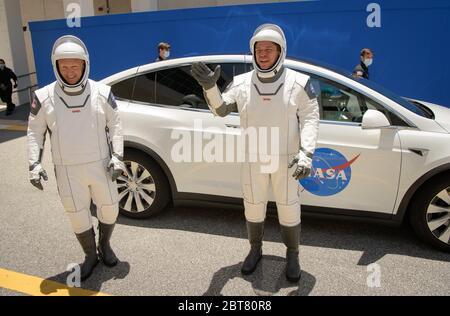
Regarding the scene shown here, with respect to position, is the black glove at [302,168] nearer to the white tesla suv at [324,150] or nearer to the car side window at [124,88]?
the white tesla suv at [324,150]

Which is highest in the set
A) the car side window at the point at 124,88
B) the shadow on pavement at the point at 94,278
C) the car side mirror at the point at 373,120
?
the car side window at the point at 124,88

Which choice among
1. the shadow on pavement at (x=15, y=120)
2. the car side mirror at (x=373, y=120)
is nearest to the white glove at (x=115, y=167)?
the car side mirror at (x=373, y=120)

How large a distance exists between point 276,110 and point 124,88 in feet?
6.46

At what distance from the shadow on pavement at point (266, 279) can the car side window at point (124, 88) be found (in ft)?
6.60

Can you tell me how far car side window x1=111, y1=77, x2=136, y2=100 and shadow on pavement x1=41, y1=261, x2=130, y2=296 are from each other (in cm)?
169

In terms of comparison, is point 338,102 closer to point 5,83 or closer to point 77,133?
point 77,133

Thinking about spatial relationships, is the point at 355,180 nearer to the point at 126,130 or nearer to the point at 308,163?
the point at 308,163

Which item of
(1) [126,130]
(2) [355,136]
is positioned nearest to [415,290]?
(2) [355,136]

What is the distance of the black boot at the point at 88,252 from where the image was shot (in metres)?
3.29

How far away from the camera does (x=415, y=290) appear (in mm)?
3100

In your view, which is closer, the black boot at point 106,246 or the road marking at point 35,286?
the road marking at point 35,286

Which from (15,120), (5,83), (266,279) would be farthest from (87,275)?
(5,83)

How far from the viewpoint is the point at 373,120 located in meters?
3.41
